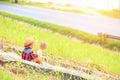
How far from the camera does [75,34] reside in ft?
11.7

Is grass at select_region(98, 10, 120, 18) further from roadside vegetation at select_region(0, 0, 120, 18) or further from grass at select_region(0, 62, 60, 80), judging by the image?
grass at select_region(0, 62, 60, 80)

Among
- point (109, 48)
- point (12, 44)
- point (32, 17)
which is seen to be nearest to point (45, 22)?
point (32, 17)

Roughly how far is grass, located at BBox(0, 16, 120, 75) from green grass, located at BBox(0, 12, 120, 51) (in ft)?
0.16

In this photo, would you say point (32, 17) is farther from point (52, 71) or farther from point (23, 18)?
point (52, 71)

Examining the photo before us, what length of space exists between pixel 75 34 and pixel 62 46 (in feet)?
0.67

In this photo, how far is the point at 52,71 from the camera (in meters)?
3.30

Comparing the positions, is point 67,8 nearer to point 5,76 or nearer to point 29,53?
point 29,53

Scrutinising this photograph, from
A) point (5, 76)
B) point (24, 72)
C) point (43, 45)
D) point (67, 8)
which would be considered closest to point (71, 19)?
point (67, 8)

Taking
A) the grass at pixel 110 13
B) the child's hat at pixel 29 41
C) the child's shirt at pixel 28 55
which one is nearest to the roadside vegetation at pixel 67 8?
the grass at pixel 110 13

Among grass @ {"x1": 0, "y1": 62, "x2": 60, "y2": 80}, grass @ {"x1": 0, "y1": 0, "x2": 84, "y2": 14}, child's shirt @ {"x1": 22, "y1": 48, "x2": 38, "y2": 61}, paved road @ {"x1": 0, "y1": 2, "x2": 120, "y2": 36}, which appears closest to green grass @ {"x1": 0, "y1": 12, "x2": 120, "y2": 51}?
paved road @ {"x1": 0, "y1": 2, "x2": 120, "y2": 36}

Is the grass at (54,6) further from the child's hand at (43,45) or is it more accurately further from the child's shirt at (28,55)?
the child's shirt at (28,55)

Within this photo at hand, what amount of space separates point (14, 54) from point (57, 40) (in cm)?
44

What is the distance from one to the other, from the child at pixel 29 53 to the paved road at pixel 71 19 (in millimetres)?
284

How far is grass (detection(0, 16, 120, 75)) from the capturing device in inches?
134
